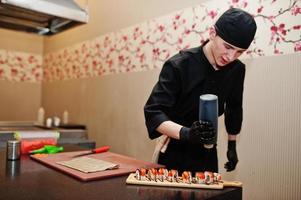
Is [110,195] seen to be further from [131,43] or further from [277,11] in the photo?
[131,43]

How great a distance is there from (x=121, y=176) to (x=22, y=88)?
10.1 feet

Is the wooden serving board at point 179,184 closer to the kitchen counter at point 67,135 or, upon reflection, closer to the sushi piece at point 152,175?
the sushi piece at point 152,175

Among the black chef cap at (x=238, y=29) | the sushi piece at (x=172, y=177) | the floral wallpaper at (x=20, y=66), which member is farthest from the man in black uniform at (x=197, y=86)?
the floral wallpaper at (x=20, y=66)

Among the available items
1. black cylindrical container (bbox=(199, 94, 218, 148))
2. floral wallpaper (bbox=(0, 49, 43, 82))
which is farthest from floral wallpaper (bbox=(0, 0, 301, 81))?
black cylindrical container (bbox=(199, 94, 218, 148))

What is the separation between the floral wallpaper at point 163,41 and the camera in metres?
1.43

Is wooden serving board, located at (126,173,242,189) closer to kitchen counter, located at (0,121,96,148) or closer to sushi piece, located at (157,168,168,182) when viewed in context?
sushi piece, located at (157,168,168,182)

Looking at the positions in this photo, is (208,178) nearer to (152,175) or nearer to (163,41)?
(152,175)

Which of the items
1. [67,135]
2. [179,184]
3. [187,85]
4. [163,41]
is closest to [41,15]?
[163,41]

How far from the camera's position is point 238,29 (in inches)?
42.6

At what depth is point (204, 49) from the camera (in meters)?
1.28

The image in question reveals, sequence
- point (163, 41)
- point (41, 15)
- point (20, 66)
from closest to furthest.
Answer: point (41, 15)
point (163, 41)
point (20, 66)

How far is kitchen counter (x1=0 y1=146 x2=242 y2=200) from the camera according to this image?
72 cm

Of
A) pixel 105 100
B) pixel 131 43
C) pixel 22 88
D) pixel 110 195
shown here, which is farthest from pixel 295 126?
pixel 22 88

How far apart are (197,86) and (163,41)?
3.05ft
